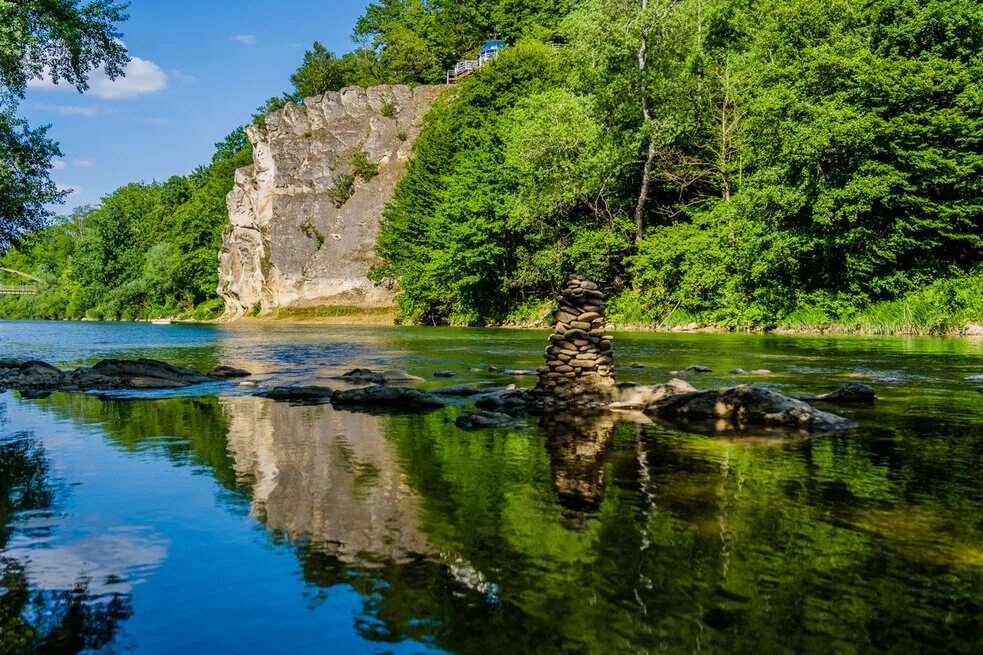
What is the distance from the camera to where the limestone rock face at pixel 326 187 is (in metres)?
81.7

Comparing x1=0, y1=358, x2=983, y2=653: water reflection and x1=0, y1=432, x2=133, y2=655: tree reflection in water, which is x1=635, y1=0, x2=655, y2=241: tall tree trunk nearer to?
x1=0, y1=358, x2=983, y2=653: water reflection

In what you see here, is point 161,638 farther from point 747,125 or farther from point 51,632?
point 747,125

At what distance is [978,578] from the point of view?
14.0ft

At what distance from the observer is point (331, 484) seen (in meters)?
6.81

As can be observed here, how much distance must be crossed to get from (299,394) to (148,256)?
4302 inches

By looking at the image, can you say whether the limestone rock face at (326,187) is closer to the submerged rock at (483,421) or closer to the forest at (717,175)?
the forest at (717,175)

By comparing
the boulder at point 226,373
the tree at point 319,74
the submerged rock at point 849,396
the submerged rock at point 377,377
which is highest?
the tree at point 319,74

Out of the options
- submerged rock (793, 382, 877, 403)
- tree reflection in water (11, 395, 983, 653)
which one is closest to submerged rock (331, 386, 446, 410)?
tree reflection in water (11, 395, 983, 653)

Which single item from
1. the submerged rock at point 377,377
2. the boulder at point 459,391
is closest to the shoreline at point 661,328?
the submerged rock at point 377,377

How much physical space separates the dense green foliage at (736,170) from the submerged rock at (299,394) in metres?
29.6

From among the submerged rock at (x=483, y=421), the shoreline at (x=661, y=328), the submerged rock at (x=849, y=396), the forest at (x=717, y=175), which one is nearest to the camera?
the submerged rock at (x=483, y=421)

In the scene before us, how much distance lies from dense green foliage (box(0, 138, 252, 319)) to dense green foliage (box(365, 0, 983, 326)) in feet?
198

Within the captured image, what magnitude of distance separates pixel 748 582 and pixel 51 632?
380cm

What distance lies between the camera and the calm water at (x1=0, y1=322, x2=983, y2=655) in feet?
11.8
